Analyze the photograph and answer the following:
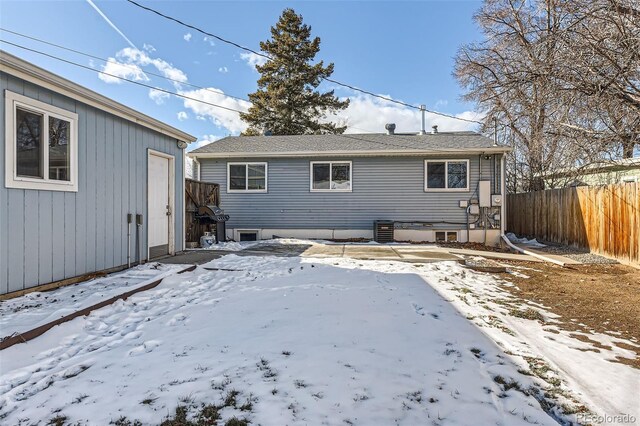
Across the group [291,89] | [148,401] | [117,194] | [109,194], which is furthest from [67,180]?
[291,89]

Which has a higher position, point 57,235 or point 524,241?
point 57,235

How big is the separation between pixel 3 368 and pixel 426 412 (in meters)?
2.97

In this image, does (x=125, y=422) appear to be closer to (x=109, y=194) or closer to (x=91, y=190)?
(x=91, y=190)

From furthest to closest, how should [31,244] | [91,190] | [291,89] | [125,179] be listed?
1. [291,89]
2. [125,179]
3. [91,190]
4. [31,244]

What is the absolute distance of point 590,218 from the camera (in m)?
8.08

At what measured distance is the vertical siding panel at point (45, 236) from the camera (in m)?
4.17

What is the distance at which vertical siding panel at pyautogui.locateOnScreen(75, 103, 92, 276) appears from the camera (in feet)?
15.5

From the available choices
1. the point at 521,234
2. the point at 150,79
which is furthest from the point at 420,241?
the point at 150,79

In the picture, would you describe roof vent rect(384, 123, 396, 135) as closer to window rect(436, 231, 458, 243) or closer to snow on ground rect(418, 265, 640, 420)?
window rect(436, 231, 458, 243)

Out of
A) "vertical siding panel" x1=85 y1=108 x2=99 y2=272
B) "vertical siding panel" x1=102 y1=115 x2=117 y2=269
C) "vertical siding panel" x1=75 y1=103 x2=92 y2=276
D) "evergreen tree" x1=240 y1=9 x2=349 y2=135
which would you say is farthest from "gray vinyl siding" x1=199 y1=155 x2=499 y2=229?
"evergreen tree" x1=240 y1=9 x2=349 y2=135

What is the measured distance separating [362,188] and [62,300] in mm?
8782

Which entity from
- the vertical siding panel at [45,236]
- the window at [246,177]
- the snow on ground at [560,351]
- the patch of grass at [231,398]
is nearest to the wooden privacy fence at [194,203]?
the window at [246,177]

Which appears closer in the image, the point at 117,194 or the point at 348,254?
the point at 117,194

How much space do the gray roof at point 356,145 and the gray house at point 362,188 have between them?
0.12 ft
